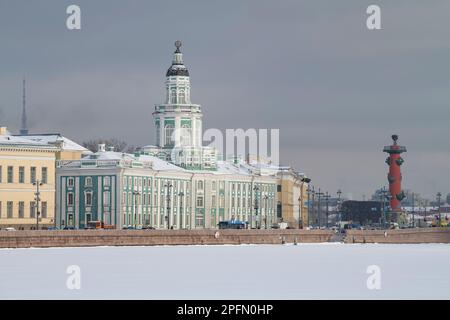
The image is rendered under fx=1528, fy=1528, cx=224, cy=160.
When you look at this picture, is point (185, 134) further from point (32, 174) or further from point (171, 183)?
point (32, 174)

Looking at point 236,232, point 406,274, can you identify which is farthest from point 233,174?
point 406,274

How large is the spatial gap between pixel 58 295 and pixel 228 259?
102ft

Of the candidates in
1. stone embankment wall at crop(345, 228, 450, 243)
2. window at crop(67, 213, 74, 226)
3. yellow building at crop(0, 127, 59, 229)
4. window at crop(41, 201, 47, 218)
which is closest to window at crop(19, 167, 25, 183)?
yellow building at crop(0, 127, 59, 229)

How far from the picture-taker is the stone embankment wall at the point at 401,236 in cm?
12862

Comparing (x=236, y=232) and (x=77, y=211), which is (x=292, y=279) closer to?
(x=236, y=232)

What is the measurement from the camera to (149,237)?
343 feet

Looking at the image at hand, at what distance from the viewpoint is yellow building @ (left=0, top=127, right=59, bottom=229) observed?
382 feet

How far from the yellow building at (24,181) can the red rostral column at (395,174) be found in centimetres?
6032

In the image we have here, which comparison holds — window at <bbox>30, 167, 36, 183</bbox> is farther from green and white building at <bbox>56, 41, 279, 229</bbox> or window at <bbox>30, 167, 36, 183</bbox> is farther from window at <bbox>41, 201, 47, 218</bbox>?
green and white building at <bbox>56, 41, 279, 229</bbox>

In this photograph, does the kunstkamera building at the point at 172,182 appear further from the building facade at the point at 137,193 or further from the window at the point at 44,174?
the window at the point at 44,174

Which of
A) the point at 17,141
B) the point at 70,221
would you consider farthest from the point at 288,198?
the point at 17,141

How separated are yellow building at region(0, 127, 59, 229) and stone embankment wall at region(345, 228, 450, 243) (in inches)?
1025

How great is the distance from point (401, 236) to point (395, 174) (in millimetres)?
45855

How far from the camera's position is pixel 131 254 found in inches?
3428
